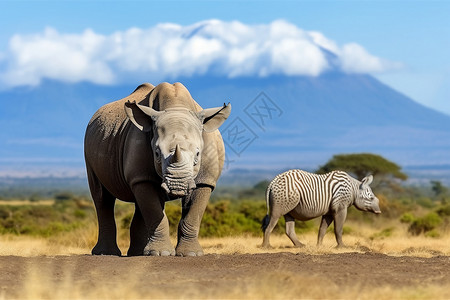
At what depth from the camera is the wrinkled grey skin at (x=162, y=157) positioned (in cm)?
1162

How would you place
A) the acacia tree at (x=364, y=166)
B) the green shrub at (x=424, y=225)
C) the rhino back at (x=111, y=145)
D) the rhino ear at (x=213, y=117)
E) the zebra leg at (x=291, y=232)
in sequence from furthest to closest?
1. the acacia tree at (x=364, y=166)
2. the green shrub at (x=424, y=225)
3. the zebra leg at (x=291, y=232)
4. the rhino back at (x=111, y=145)
5. the rhino ear at (x=213, y=117)

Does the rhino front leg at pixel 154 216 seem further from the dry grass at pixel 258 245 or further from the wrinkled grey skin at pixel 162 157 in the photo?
the dry grass at pixel 258 245

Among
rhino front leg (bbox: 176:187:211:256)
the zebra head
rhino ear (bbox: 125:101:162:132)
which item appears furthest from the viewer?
the zebra head

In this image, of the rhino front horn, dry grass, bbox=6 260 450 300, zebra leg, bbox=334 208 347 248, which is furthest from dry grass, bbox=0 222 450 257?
dry grass, bbox=6 260 450 300

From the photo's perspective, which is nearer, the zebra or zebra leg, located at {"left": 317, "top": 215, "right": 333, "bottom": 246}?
the zebra

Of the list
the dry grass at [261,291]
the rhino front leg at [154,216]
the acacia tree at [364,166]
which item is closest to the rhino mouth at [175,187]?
the rhino front leg at [154,216]

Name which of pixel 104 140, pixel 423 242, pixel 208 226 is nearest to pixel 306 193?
pixel 423 242

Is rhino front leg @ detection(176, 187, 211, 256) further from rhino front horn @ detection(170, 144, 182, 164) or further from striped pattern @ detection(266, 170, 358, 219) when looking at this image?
striped pattern @ detection(266, 170, 358, 219)

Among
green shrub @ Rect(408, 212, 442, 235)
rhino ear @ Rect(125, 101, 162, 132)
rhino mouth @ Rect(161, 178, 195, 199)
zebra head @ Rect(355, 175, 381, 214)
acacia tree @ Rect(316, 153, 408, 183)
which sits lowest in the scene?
green shrub @ Rect(408, 212, 442, 235)

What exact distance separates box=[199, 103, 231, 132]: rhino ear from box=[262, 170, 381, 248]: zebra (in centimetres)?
422

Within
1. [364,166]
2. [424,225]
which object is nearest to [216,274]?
[424,225]

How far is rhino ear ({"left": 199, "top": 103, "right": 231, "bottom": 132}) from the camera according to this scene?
12672 millimetres

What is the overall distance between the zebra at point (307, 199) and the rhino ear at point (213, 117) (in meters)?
4.22

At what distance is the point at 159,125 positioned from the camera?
39.5 feet
